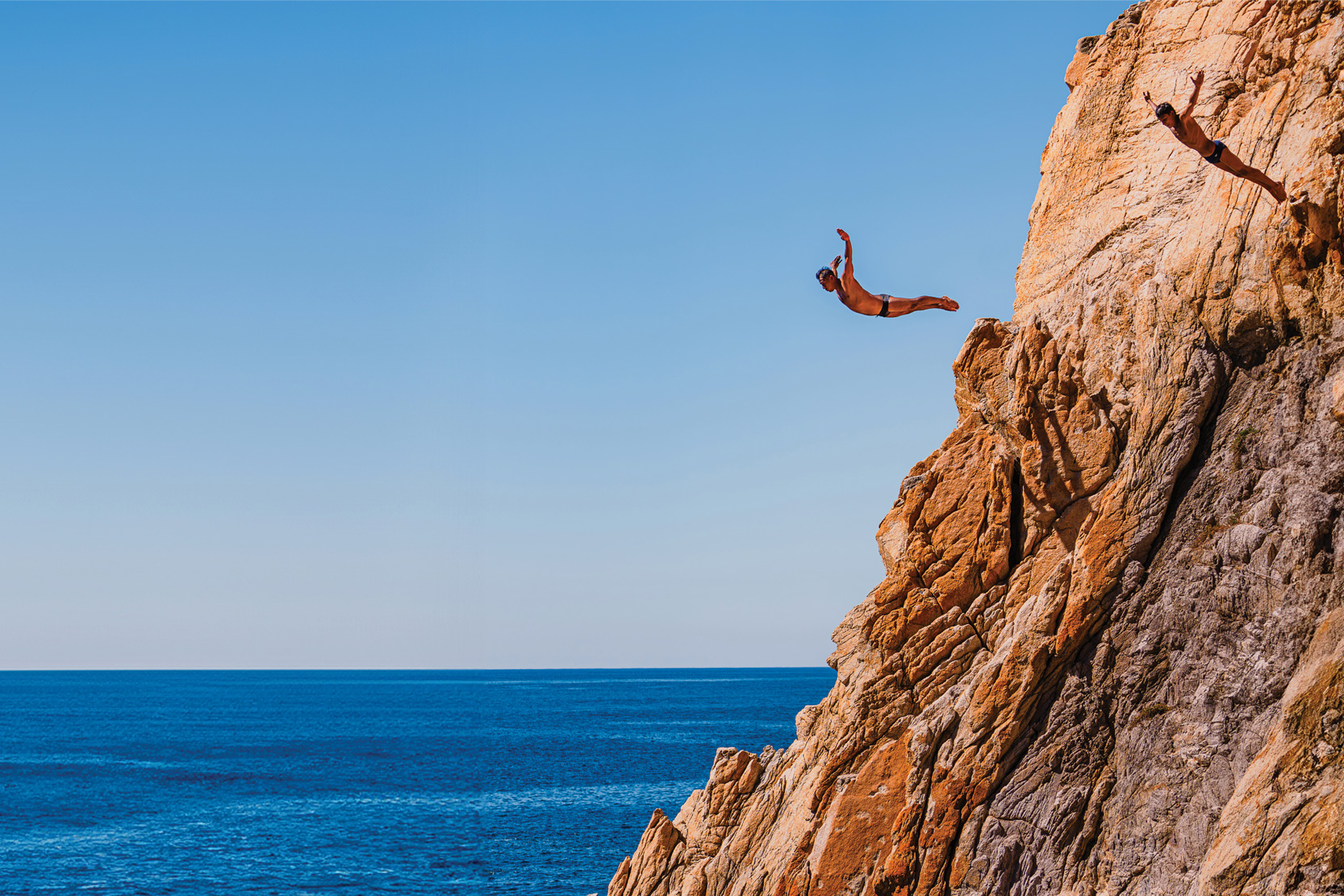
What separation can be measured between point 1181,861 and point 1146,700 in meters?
2.08

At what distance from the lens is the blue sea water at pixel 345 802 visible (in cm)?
5222

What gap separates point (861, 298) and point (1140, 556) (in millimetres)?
5611

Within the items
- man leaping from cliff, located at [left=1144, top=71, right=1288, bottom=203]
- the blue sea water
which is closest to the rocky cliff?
man leaping from cliff, located at [left=1144, top=71, right=1288, bottom=203]

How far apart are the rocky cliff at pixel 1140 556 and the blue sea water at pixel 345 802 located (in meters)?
35.2

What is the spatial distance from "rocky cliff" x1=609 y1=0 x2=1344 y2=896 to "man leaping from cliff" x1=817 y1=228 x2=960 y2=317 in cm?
110

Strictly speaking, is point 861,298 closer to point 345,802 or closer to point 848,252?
point 848,252

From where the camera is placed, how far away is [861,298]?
16.8m

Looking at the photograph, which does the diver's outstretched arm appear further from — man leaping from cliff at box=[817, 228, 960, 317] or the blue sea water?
the blue sea water

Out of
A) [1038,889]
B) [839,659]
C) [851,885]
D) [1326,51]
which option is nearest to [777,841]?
[851,885]

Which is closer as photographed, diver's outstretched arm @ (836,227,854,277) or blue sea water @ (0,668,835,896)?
diver's outstretched arm @ (836,227,854,277)

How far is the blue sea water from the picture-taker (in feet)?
171

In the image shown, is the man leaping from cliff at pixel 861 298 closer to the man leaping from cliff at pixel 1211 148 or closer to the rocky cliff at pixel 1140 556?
the rocky cliff at pixel 1140 556

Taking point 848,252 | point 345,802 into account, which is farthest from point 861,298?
point 345,802

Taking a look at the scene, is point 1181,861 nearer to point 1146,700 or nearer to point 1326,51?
point 1146,700
